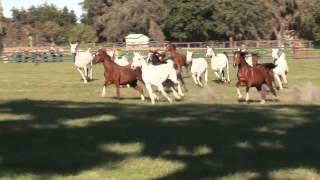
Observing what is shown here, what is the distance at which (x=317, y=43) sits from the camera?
7081 cm

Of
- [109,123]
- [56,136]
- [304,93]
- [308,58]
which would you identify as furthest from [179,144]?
[308,58]

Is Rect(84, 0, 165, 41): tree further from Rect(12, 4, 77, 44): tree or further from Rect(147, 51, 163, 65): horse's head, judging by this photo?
Rect(147, 51, 163, 65): horse's head

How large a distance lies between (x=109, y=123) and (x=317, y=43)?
194 ft

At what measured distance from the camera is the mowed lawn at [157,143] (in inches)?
364

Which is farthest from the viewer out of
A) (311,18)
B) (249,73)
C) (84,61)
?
(311,18)

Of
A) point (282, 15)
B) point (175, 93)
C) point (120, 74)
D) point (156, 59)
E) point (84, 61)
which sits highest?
point (282, 15)

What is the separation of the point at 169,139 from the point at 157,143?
0.48 m

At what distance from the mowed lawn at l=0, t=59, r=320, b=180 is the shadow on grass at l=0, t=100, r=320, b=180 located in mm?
14

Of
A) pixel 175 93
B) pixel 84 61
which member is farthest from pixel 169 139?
pixel 84 61

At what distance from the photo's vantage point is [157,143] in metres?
11.5

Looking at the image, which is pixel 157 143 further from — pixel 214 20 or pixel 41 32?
pixel 41 32

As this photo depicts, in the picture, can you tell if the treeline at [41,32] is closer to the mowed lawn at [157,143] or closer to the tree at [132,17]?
the tree at [132,17]

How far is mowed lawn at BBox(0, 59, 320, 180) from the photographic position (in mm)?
9258

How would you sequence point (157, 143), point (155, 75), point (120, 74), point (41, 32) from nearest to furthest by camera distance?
1. point (157, 143)
2. point (155, 75)
3. point (120, 74)
4. point (41, 32)
